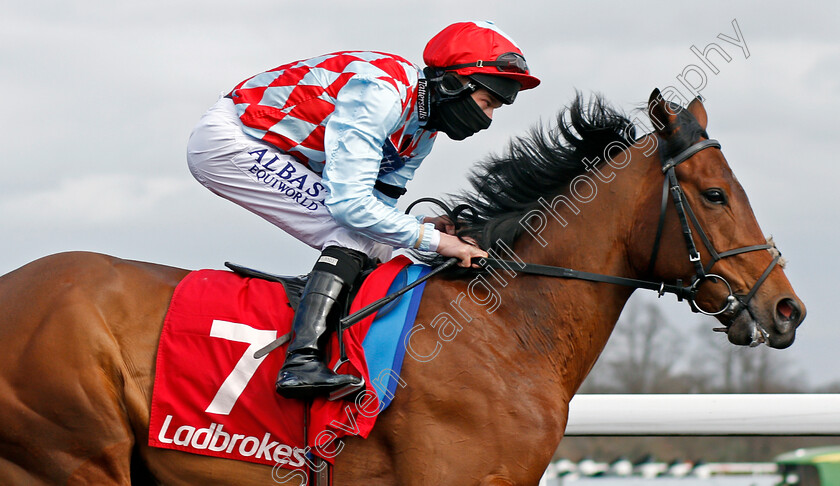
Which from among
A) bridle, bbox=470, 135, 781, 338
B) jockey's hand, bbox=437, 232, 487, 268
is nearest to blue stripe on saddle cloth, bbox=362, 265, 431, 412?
jockey's hand, bbox=437, 232, 487, 268

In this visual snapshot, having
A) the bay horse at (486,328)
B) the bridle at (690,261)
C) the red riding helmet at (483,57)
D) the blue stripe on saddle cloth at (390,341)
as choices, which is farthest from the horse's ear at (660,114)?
the blue stripe on saddle cloth at (390,341)

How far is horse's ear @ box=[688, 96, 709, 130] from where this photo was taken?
11.4 feet

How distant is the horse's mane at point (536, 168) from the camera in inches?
139

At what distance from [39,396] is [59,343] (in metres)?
0.20

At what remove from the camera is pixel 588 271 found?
3.36m

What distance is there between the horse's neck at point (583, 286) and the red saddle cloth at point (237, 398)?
63 centimetres

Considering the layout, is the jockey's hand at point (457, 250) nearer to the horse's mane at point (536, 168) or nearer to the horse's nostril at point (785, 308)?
the horse's mane at point (536, 168)

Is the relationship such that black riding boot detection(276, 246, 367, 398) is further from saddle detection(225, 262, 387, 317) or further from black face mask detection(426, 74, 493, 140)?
black face mask detection(426, 74, 493, 140)

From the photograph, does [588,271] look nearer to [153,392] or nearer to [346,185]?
[346,185]

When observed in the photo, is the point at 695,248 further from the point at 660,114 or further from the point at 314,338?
the point at 314,338

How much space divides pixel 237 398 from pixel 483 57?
1.62m

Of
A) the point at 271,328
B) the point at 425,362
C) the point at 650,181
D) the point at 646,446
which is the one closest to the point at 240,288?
the point at 271,328

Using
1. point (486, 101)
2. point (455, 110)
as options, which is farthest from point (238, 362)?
point (486, 101)

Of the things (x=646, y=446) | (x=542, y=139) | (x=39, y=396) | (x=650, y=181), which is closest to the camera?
(x=39, y=396)
